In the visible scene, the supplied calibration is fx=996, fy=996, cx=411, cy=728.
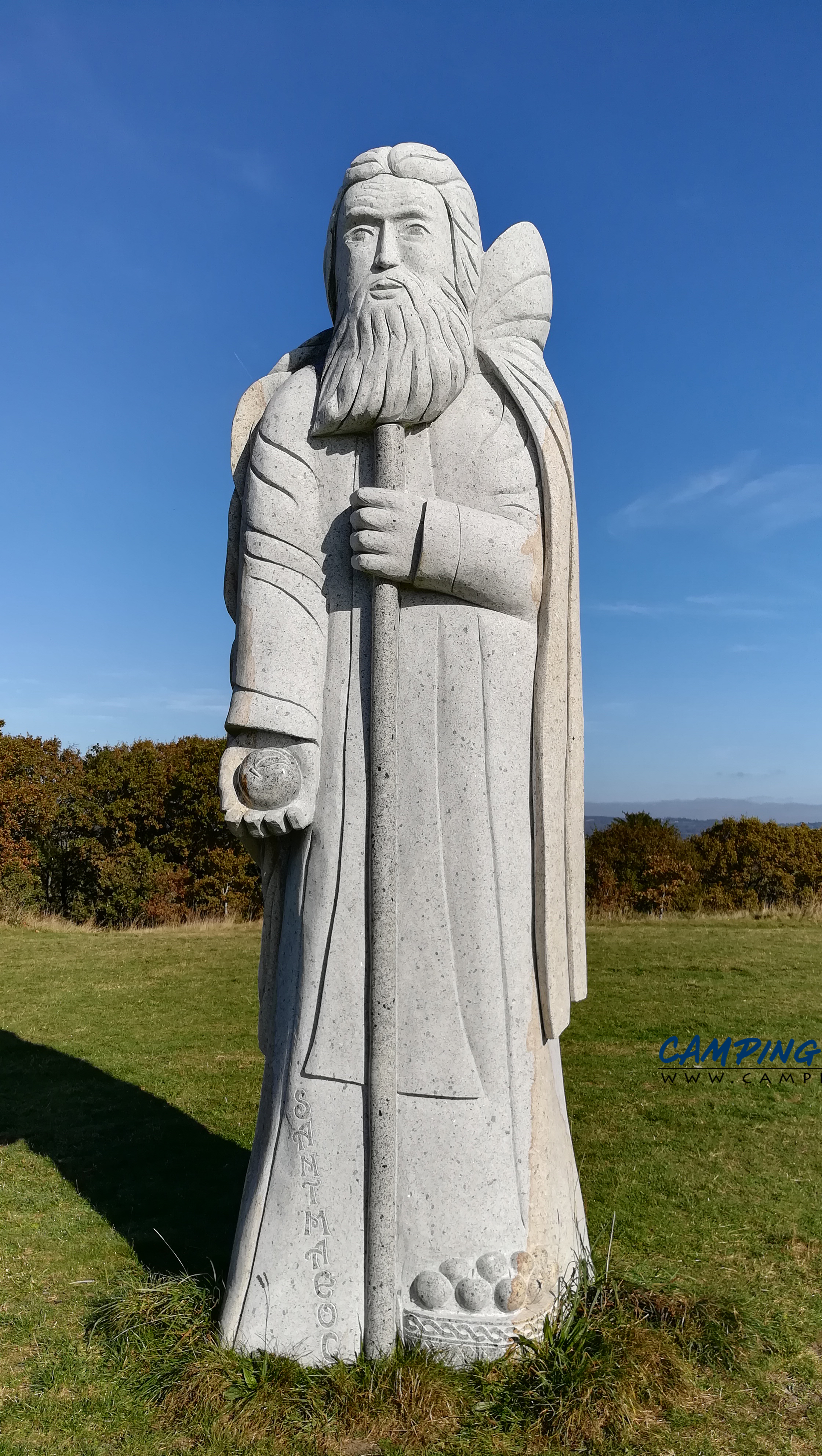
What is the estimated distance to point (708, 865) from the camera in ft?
67.4

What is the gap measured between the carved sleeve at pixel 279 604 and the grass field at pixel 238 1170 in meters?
2.22

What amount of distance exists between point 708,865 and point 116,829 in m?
11.9

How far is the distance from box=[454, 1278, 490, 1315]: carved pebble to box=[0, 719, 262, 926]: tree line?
52.3ft

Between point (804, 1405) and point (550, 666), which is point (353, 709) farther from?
point (804, 1405)

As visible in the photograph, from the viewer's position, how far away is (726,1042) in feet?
28.6

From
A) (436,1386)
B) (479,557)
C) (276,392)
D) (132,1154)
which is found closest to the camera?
(436,1386)

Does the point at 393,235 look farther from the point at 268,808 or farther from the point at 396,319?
the point at 268,808

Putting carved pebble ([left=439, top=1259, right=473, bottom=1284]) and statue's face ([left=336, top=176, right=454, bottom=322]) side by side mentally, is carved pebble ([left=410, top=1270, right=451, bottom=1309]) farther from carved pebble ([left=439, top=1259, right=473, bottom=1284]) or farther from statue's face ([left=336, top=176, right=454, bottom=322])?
statue's face ([left=336, top=176, right=454, bottom=322])

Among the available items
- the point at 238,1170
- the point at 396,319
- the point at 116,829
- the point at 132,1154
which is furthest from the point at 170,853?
the point at 396,319

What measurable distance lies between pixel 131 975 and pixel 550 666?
955 centimetres

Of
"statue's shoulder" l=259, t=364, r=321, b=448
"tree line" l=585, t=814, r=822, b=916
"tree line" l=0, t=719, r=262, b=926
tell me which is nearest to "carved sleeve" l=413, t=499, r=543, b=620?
"statue's shoulder" l=259, t=364, r=321, b=448

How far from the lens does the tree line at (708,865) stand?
2017 cm

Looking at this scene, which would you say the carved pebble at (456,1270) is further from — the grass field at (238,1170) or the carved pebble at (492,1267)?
the grass field at (238,1170)

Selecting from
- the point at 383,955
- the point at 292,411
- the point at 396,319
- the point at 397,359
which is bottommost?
the point at 383,955
